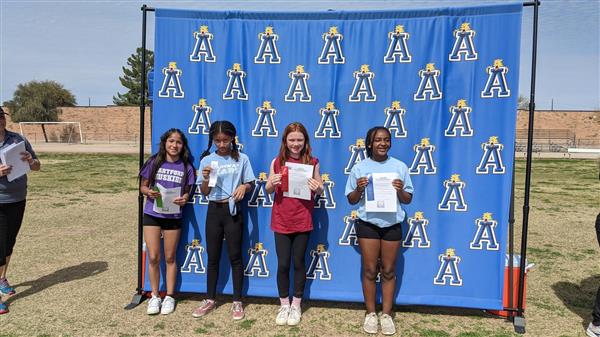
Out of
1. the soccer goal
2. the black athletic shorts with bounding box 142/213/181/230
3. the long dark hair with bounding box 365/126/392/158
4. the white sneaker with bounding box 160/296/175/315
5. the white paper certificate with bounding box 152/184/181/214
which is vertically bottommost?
the white sneaker with bounding box 160/296/175/315

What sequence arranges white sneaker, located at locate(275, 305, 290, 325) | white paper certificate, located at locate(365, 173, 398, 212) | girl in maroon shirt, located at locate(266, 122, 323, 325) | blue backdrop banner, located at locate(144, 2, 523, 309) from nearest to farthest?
white paper certificate, located at locate(365, 173, 398, 212)
girl in maroon shirt, located at locate(266, 122, 323, 325)
white sneaker, located at locate(275, 305, 290, 325)
blue backdrop banner, located at locate(144, 2, 523, 309)

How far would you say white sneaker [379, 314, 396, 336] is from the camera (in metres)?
3.85

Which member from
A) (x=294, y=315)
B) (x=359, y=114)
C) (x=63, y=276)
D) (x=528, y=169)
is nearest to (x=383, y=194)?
(x=359, y=114)

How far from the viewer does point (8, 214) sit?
4.18 metres

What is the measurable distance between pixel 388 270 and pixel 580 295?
2.74m

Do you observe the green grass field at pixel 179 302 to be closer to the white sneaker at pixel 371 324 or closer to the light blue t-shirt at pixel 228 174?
the white sneaker at pixel 371 324

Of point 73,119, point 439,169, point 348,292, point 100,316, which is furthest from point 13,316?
point 73,119

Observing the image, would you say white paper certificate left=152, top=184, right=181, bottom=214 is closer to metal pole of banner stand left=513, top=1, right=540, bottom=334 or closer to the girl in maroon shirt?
the girl in maroon shirt

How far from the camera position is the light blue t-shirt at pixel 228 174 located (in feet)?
13.2

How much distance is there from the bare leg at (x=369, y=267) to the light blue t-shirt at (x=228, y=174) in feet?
4.31

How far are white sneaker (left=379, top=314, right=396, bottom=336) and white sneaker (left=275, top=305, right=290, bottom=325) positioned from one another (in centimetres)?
93

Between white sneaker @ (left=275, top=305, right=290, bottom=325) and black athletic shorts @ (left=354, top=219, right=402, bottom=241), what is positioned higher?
black athletic shorts @ (left=354, top=219, right=402, bottom=241)

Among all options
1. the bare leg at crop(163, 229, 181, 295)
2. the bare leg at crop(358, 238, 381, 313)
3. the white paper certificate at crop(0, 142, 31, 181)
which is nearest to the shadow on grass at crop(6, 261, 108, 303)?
the white paper certificate at crop(0, 142, 31, 181)

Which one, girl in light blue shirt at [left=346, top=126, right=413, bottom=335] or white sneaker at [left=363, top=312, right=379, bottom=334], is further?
white sneaker at [left=363, top=312, right=379, bottom=334]
